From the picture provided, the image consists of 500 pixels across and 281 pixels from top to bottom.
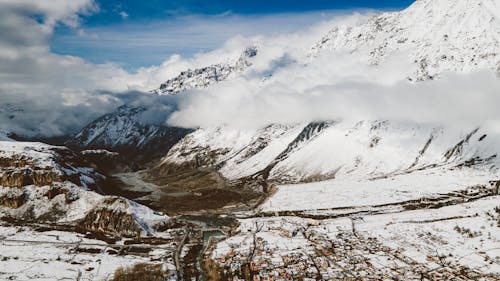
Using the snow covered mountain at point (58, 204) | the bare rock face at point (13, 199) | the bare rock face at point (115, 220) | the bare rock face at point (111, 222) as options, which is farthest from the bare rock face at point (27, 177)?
the bare rock face at point (111, 222)

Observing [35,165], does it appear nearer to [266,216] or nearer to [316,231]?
[266,216]

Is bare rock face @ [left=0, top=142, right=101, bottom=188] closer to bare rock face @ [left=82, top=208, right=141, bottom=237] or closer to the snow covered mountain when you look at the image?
the snow covered mountain

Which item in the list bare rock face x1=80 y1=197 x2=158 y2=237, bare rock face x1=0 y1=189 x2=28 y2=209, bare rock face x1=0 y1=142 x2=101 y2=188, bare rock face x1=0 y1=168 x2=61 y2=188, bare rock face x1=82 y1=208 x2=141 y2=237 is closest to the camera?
bare rock face x1=82 y1=208 x2=141 y2=237

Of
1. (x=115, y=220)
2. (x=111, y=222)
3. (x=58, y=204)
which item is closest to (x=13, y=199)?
(x=58, y=204)

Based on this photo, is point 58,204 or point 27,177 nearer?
point 58,204

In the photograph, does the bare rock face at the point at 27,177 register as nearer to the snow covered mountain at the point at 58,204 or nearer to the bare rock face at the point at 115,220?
the snow covered mountain at the point at 58,204

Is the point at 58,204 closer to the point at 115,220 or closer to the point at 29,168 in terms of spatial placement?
the point at 29,168

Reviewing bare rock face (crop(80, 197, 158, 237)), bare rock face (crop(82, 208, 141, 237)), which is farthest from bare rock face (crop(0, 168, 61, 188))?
bare rock face (crop(82, 208, 141, 237))

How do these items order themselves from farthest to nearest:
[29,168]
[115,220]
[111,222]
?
1. [29,168]
2. [115,220]
3. [111,222]

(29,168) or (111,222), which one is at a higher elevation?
(29,168)

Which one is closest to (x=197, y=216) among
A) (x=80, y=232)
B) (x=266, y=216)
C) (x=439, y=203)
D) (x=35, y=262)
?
(x=266, y=216)

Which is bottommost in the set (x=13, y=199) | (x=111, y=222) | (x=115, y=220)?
(x=111, y=222)
